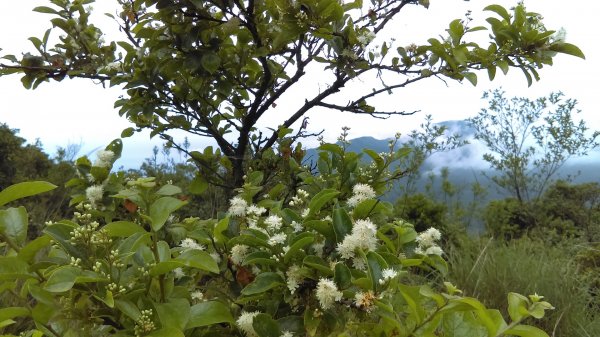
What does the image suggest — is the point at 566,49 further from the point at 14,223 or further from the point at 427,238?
the point at 14,223

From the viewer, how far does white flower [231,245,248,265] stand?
52.1 inches

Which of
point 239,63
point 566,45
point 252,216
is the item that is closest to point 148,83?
point 239,63

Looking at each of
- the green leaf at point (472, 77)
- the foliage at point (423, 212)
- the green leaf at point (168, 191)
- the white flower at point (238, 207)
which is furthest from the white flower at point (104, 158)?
the foliage at point (423, 212)

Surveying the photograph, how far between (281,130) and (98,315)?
1.19 m

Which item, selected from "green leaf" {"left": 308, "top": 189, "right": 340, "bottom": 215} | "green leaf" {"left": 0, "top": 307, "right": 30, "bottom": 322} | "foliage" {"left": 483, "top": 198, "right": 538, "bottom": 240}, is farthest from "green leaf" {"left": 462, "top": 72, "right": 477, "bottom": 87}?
"foliage" {"left": 483, "top": 198, "right": 538, "bottom": 240}

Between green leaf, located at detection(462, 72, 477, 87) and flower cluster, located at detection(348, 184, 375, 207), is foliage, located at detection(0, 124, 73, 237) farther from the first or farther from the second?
flower cluster, located at detection(348, 184, 375, 207)

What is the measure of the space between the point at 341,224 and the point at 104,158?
68 cm

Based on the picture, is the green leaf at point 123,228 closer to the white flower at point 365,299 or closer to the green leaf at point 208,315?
the green leaf at point 208,315

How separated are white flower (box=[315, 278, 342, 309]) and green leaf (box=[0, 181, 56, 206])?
552 millimetres

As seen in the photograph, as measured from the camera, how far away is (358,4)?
211 cm

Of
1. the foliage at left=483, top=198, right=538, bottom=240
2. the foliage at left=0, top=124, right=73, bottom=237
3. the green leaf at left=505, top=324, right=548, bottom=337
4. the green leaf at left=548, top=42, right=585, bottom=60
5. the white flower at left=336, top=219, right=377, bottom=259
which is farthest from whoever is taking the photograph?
the foliage at left=0, top=124, right=73, bottom=237

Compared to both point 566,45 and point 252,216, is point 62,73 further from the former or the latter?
point 566,45

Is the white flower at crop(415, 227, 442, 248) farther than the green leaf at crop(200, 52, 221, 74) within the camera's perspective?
No

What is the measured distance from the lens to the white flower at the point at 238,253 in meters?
1.32
